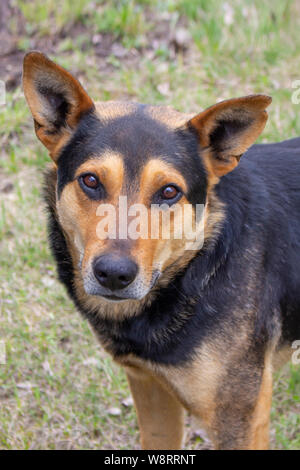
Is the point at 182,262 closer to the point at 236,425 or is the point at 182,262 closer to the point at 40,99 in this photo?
the point at 236,425

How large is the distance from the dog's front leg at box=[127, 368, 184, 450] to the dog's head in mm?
1035

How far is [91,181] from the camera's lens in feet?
10.8

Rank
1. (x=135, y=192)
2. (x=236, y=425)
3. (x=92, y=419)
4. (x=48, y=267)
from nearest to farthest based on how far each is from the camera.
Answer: (x=135, y=192) < (x=236, y=425) < (x=92, y=419) < (x=48, y=267)

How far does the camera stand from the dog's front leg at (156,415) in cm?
420

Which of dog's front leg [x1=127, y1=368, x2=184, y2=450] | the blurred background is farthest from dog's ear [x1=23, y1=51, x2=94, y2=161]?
the blurred background

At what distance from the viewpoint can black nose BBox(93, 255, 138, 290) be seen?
3.02 metres

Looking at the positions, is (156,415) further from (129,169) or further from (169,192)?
(129,169)

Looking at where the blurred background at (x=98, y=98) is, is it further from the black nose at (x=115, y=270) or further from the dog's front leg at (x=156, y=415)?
the black nose at (x=115, y=270)

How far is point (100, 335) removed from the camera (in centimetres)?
383

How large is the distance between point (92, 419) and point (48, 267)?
1677mm

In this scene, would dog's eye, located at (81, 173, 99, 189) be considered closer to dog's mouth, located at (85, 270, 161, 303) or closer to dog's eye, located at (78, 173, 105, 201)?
dog's eye, located at (78, 173, 105, 201)

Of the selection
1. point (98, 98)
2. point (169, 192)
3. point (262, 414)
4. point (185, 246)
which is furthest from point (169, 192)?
point (98, 98)

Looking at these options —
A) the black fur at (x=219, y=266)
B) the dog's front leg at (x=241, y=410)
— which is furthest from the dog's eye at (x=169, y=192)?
the dog's front leg at (x=241, y=410)

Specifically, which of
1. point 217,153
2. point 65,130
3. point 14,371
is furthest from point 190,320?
point 14,371
